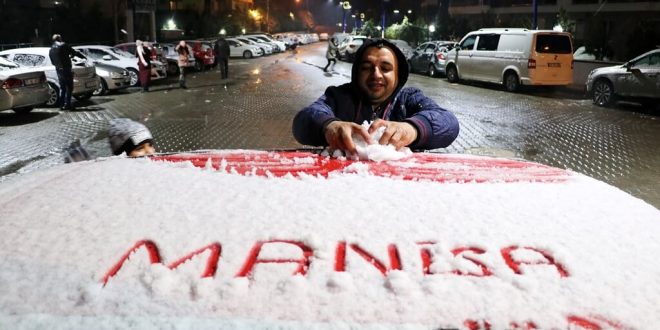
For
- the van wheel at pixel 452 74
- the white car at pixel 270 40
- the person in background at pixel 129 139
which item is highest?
the white car at pixel 270 40

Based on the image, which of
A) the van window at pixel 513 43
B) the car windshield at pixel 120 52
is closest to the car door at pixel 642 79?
the van window at pixel 513 43

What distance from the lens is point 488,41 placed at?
18672 mm

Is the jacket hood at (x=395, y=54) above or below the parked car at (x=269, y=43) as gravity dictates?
below

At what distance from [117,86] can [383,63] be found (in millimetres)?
15307

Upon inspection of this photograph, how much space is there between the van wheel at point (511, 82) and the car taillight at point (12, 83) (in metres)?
14.2

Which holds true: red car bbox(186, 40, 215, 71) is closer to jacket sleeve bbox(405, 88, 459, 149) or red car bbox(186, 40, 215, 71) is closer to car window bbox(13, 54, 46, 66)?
car window bbox(13, 54, 46, 66)

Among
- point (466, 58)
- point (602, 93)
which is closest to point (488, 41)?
point (466, 58)

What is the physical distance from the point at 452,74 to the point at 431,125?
1879 centimetres

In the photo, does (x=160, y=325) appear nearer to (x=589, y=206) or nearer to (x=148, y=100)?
(x=589, y=206)

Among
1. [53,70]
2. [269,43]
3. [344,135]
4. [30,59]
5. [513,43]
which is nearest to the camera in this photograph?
[344,135]

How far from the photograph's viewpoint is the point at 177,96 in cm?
1580

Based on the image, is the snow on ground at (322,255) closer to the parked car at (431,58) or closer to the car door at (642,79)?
the car door at (642,79)

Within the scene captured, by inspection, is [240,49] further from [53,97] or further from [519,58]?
[53,97]

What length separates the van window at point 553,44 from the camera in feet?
54.4
